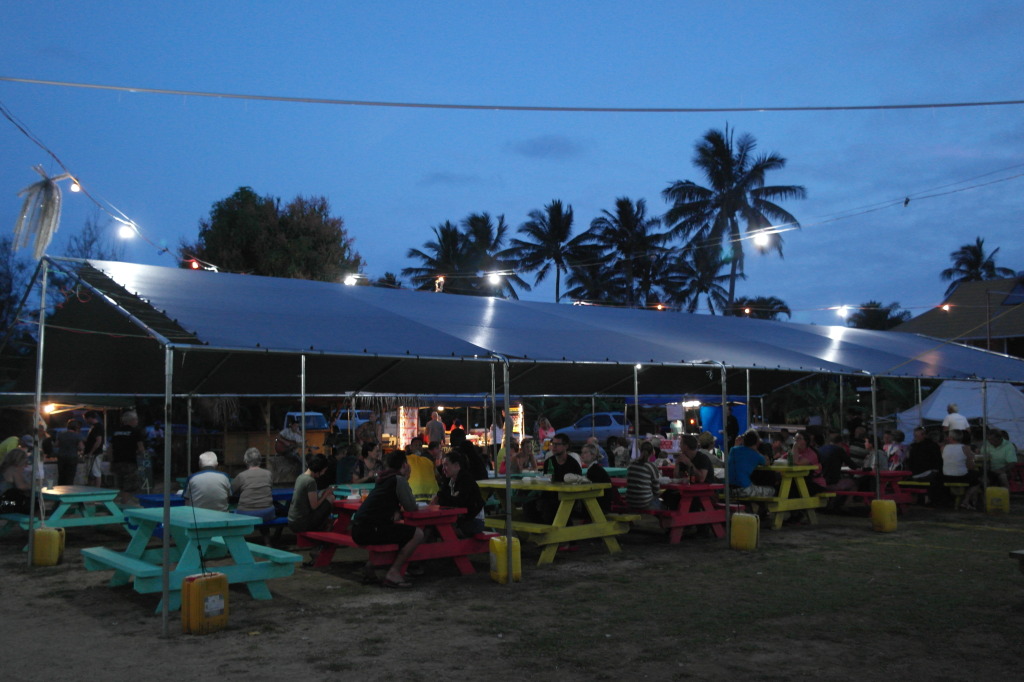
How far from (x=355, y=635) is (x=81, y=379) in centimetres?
746

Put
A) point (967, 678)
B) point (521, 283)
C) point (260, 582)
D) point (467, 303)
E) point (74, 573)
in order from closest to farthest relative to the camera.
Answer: point (967, 678)
point (260, 582)
point (74, 573)
point (467, 303)
point (521, 283)

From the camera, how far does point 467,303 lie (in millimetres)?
11680

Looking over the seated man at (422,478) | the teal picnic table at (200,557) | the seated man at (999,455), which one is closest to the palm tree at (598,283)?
the seated man at (999,455)

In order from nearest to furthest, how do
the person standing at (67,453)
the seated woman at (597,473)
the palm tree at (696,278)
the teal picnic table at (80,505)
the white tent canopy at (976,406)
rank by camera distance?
the seated woman at (597,473) < the teal picnic table at (80,505) < the person standing at (67,453) < the white tent canopy at (976,406) < the palm tree at (696,278)

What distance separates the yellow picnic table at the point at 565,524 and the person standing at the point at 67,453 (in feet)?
20.9

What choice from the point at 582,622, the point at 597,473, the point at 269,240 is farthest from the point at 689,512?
the point at 269,240

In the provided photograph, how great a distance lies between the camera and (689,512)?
30.3ft

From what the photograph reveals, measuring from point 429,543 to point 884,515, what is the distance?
5.53 metres

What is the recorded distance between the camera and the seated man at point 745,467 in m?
9.80

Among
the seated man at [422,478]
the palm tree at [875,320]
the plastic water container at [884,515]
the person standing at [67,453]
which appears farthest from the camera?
the palm tree at [875,320]

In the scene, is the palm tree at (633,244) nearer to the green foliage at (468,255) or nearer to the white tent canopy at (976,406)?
the green foliage at (468,255)

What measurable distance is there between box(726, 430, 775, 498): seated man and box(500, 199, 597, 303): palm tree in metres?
32.8

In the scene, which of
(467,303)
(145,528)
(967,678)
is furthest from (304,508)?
(967,678)

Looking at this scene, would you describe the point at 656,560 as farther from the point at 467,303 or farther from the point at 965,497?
the point at 965,497
